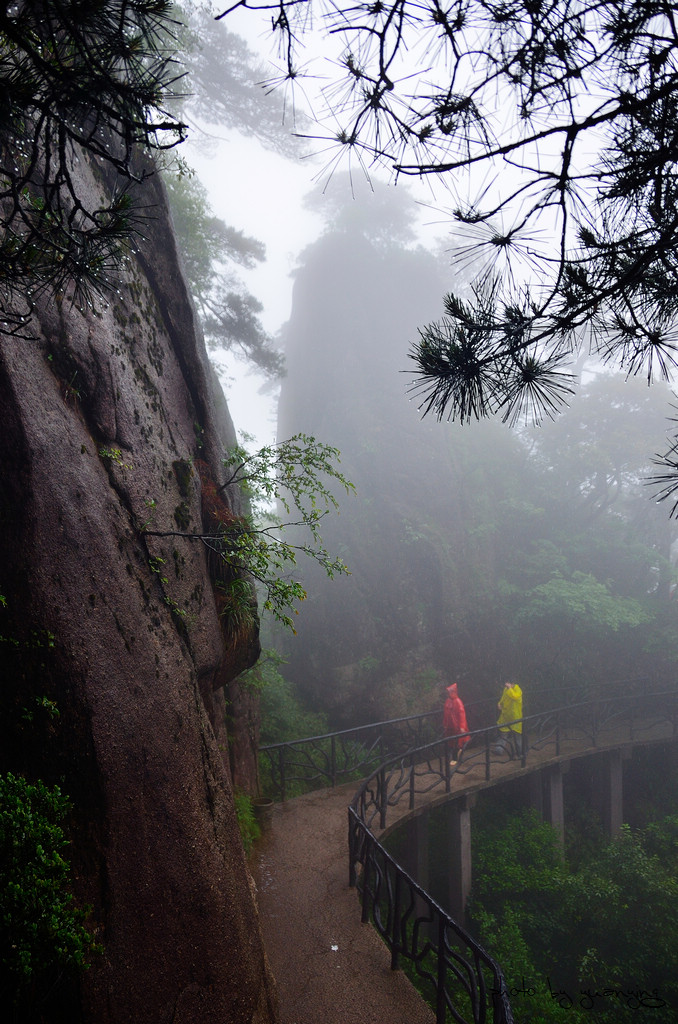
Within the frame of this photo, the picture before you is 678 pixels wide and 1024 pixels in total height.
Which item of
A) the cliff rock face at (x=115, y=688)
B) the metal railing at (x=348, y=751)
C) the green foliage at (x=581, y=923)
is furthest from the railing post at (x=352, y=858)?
the green foliage at (x=581, y=923)

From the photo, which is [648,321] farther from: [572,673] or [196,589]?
[572,673]

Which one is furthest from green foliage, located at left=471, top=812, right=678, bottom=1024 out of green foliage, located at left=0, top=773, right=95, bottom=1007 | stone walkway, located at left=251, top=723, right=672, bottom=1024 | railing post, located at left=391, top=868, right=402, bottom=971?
green foliage, located at left=0, top=773, right=95, bottom=1007

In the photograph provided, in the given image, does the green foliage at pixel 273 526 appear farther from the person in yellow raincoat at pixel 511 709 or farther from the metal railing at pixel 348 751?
the person in yellow raincoat at pixel 511 709

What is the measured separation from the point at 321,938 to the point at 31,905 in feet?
12.7

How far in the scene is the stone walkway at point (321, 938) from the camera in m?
4.35

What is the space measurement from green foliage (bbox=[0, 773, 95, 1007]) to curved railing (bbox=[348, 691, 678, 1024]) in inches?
98.5

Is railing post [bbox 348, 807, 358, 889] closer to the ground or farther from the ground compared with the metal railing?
farther from the ground

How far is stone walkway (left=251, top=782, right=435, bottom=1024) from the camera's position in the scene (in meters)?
4.35

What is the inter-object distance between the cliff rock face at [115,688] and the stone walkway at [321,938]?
69 cm

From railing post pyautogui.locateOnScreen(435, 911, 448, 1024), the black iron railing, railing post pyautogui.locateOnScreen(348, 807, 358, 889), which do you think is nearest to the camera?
railing post pyautogui.locateOnScreen(435, 911, 448, 1024)

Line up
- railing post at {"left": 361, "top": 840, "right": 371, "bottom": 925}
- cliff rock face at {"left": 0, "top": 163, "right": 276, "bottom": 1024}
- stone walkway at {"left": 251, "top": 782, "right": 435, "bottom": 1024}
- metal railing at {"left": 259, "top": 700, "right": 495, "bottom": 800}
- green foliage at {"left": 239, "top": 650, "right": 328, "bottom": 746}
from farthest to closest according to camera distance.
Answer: green foliage at {"left": 239, "top": 650, "right": 328, "bottom": 746}
metal railing at {"left": 259, "top": 700, "right": 495, "bottom": 800}
railing post at {"left": 361, "top": 840, "right": 371, "bottom": 925}
stone walkway at {"left": 251, "top": 782, "right": 435, "bottom": 1024}
cliff rock face at {"left": 0, "top": 163, "right": 276, "bottom": 1024}

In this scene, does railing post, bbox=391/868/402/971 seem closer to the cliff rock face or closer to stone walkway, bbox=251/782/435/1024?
stone walkway, bbox=251/782/435/1024

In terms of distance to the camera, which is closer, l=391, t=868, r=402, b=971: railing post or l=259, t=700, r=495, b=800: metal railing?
l=391, t=868, r=402, b=971: railing post

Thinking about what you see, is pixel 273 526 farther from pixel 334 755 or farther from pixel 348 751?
pixel 348 751
